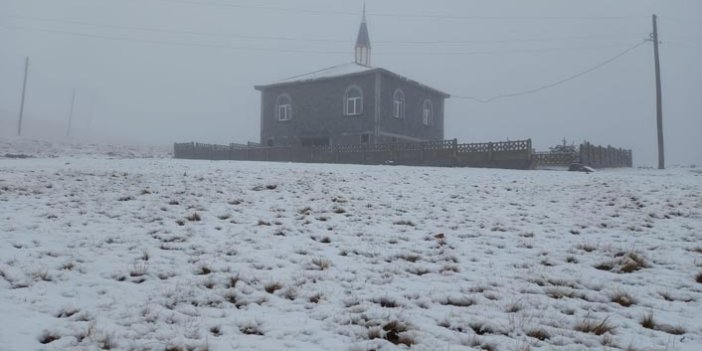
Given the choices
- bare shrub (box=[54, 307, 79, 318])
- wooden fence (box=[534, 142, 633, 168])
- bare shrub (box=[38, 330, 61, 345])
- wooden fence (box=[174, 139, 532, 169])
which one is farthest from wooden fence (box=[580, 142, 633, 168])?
bare shrub (box=[38, 330, 61, 345])

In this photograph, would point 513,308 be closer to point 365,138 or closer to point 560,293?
point 560,293

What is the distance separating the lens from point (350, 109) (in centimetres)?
3209

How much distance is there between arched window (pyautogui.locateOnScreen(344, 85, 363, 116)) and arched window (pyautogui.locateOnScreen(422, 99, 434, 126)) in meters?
6.23

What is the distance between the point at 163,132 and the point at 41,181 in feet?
482

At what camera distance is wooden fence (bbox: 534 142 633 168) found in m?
25.9

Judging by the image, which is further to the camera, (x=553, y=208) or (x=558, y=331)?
(x=553, y=208)

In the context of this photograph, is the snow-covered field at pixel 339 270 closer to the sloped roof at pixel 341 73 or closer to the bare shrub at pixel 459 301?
the bare shrub at pixel 459 301

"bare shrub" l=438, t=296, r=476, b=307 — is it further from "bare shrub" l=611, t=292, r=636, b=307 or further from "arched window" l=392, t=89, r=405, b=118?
"arched window" l=392, t=89, r=405, b=118

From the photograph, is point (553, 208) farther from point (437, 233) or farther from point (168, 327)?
point (168, 327)

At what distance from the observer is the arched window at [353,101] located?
3149 cm

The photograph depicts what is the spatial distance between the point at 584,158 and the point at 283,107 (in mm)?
21137

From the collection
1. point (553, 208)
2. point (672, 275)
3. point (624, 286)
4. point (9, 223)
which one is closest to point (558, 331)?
point (624, 286)

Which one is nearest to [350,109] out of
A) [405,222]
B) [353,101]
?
[353,101]

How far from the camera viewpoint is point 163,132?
486 feet
